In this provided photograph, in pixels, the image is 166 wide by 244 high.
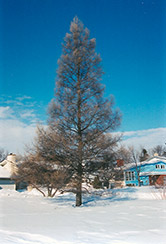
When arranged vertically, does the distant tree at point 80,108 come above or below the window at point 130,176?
above

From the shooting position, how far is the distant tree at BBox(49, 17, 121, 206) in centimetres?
1116

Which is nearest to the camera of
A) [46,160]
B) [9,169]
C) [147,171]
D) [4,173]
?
[46,160]

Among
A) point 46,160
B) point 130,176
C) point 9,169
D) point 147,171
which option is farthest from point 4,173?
point 147,171

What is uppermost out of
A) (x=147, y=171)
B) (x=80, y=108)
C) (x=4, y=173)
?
(x=80, y=108)

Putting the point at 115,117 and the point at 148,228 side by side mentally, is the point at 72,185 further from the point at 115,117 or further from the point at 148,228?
the point at 148,228

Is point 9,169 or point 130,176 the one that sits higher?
point 9,169

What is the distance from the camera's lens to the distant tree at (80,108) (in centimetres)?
1116

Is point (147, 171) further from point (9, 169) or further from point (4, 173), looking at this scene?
point (4, 173)

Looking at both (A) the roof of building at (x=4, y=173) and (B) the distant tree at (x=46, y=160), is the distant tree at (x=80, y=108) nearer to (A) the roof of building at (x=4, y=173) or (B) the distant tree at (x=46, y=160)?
(B) the distant tree at (x=46, y=160)

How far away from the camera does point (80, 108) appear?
11.9 m

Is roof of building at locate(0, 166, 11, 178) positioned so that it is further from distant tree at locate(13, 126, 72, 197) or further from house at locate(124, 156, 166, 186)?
house at locate(124, 156, 166, 186)

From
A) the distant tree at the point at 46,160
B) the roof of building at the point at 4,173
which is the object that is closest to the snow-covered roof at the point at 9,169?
the roof of building at the point at 4,173

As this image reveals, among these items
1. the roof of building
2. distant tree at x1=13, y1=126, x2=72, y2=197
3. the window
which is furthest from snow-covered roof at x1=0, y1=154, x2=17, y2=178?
the window

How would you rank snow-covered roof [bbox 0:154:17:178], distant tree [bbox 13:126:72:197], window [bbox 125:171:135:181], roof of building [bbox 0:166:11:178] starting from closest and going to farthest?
distant tree [bbox 13:126:72:197]
snow-covered roof [bbox 0:154:17:178]
roof of building [bbox 0:166:11:178]
window [bbox 125:171:135:181]
